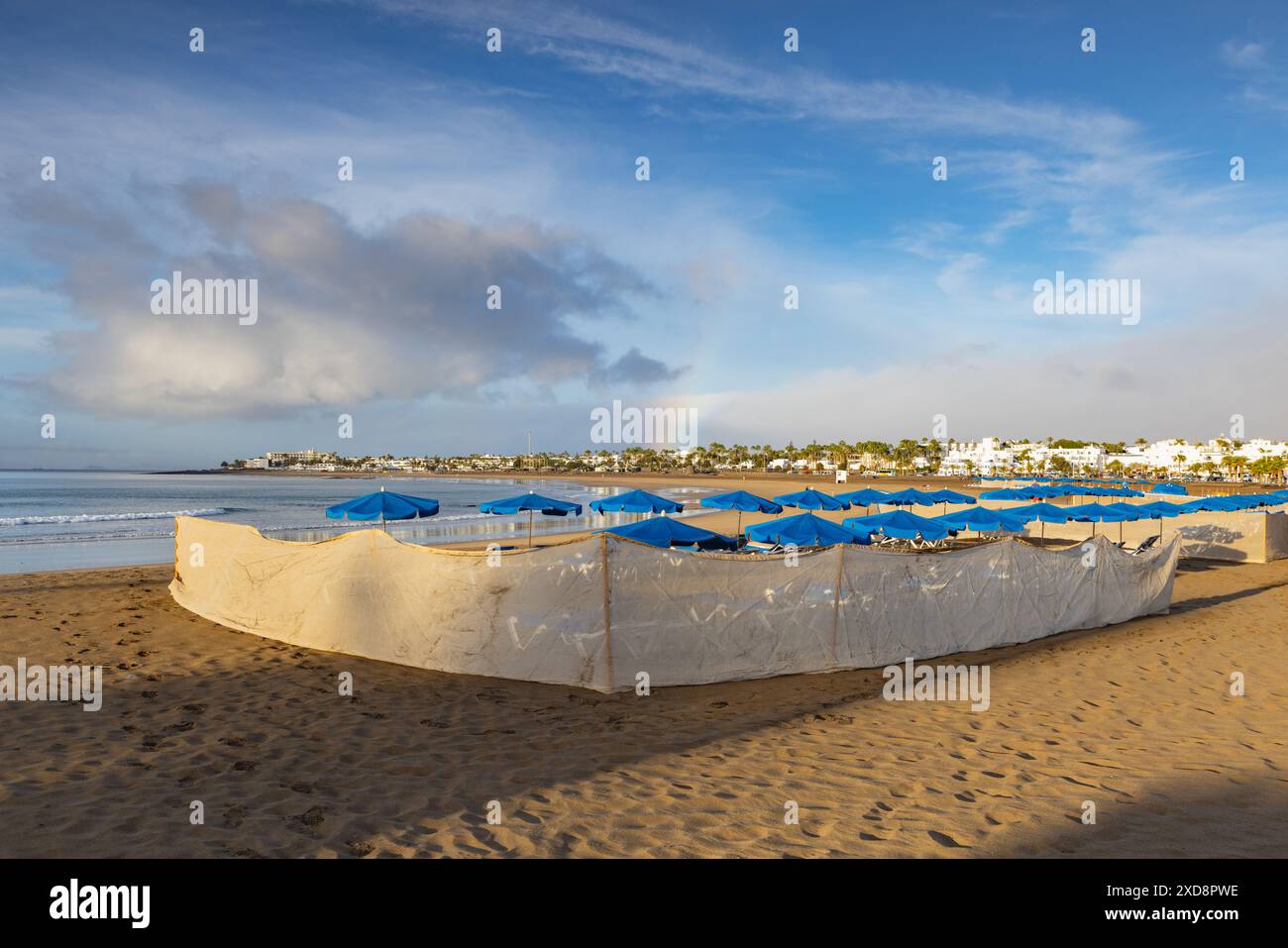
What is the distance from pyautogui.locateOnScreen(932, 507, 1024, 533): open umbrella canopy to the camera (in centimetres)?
1916

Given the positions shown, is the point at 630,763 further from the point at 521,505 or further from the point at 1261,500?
the point at 1261,500

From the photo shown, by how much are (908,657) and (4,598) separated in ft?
57.0

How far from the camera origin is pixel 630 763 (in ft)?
20.5

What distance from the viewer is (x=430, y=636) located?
30.6ft

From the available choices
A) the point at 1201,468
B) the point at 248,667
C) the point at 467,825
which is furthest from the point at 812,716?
the point at 1201,468

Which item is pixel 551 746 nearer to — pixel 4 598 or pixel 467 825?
pixel 467 825

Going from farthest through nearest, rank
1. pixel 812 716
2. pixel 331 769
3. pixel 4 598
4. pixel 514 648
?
pixel 4 598
pixel 514 648
pixel 812 716
pixel 331 769

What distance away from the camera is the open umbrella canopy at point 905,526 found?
16.8 meters

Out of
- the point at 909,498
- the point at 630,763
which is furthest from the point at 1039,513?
the point at 630,763

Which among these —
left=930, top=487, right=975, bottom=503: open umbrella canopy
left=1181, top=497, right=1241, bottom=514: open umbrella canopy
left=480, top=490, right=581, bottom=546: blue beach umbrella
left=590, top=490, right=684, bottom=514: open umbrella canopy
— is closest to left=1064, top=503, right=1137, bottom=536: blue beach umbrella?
left=930, top=487, right=975, bottom=503: open umbrella canopy

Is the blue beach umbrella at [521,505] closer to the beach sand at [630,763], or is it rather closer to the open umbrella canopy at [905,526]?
the open umbrella canopy at [905,526]

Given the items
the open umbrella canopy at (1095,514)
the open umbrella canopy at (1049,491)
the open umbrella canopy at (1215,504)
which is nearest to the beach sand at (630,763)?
the open umbrella canopy at (1095,514)

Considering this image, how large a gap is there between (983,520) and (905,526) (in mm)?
4012

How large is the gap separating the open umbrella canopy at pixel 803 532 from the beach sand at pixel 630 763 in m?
2.82
